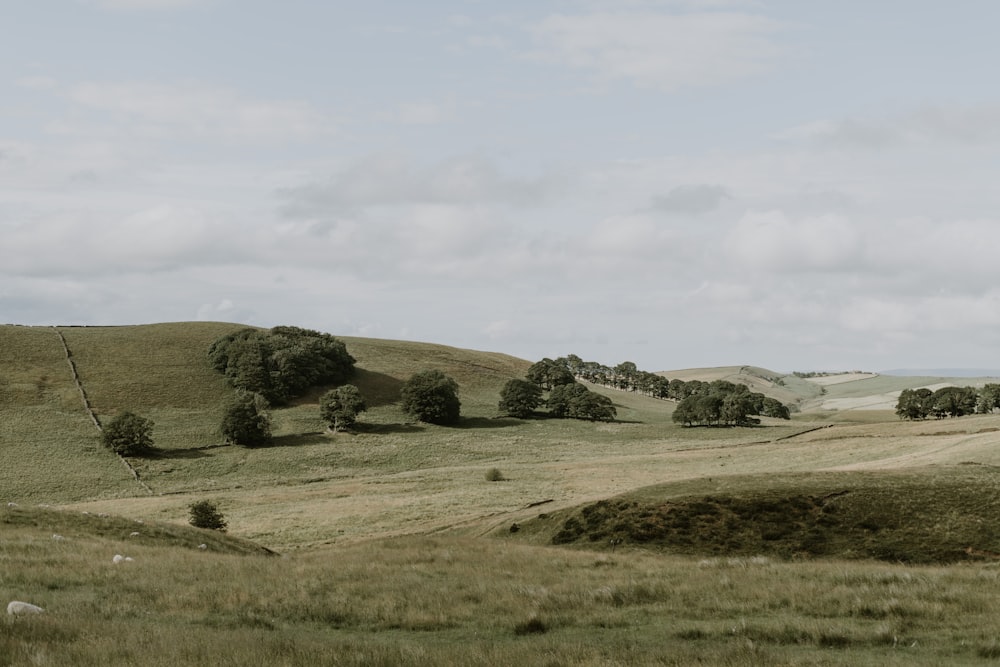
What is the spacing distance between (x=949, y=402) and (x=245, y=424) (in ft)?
375

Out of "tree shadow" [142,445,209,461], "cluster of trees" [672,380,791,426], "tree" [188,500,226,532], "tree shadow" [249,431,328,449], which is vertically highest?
"cluster of trees" [672,380,791,426]

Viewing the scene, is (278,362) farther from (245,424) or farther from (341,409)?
(245,424)

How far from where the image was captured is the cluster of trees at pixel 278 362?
115 meters

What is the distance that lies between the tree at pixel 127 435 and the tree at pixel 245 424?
9.53 meters

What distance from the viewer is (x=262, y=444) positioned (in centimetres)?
9431

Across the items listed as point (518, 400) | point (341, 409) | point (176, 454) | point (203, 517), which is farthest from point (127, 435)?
point (518, 400)

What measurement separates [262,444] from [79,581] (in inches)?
3207

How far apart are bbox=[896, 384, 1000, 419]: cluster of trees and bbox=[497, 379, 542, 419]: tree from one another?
66.0 metres

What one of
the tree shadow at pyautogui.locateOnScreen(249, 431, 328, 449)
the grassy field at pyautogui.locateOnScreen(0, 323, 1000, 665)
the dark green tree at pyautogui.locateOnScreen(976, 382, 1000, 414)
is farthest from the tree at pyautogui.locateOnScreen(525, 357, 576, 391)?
the grassy field at pyautogui.locateOnScreen(0, 323, 1000, 665)

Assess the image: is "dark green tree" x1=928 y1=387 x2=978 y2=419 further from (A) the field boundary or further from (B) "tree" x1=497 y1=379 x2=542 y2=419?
(A) the field boundary

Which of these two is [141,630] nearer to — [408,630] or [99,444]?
[408,630]

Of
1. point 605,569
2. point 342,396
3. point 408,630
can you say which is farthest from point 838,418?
point 408,630

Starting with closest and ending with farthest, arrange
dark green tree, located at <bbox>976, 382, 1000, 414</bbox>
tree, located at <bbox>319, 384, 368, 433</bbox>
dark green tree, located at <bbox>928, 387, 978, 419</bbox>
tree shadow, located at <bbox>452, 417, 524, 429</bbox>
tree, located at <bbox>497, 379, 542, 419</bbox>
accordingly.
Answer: tree, located at <bbox>319, 384, 368, 433</bbox> → tree shadow, located at <bbox>452, 417, 524, 429</bbox> → tree, located at <bbox>497, 379, 542, 419</bbox> → dark green tree, located at <bbox>976, 382, 1000, 414</bbox> → dark green tree, located at <bbox>928, 387, 978, 419</bbox>

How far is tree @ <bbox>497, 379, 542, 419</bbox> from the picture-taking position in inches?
4749
